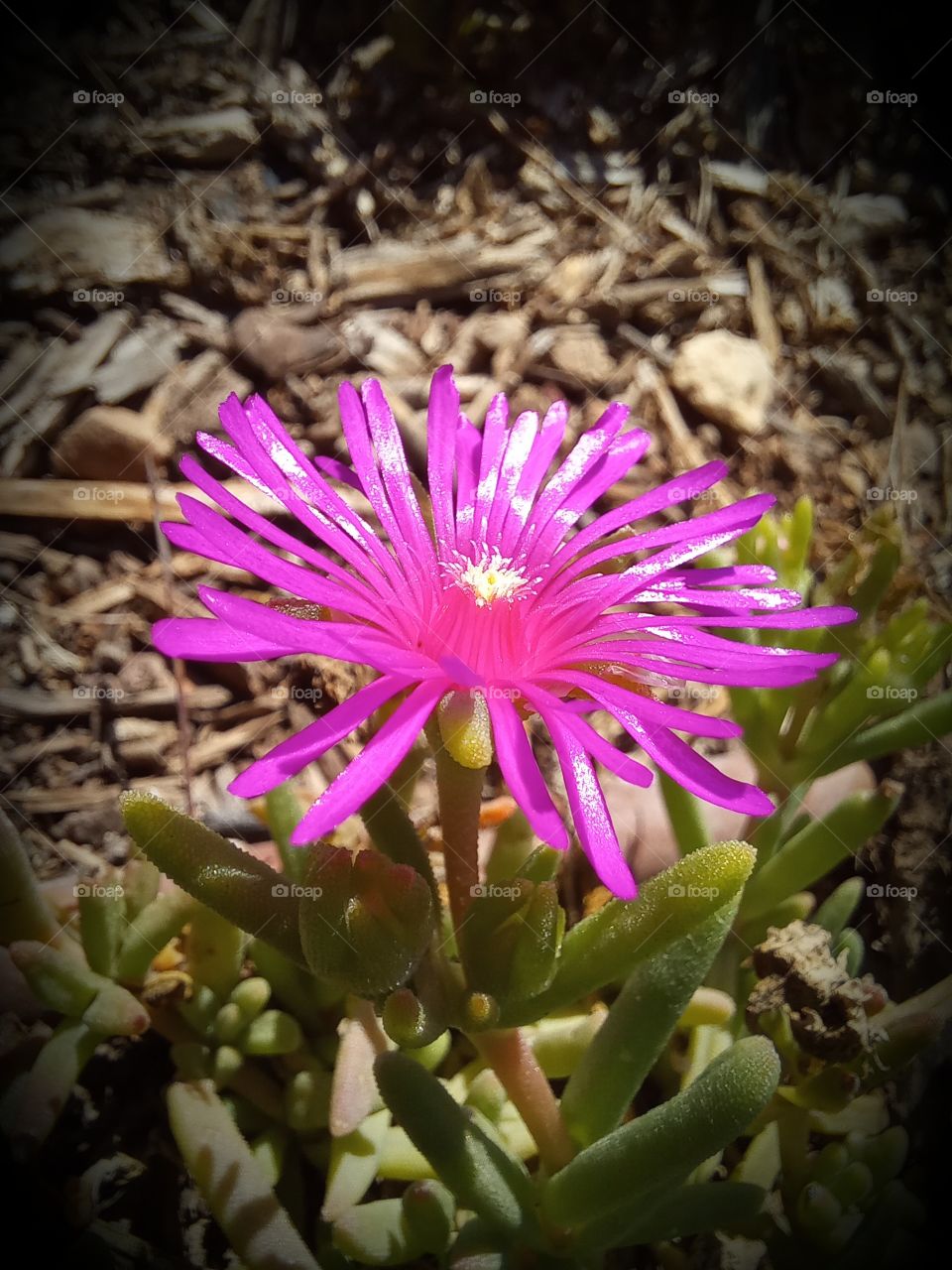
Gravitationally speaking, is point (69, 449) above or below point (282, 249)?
below

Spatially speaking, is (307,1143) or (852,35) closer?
(307,1143)

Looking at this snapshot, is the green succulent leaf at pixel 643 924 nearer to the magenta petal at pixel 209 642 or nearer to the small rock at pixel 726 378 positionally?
the magenta petal at pixel 209 642

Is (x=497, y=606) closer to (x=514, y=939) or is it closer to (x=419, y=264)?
(x=514, y=939)

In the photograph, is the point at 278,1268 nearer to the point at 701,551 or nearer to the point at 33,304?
the point at 701,551

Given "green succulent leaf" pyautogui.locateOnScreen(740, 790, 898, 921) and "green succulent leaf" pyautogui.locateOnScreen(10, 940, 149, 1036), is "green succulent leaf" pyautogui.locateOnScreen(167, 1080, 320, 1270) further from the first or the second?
"green succulent leaf" pyautogui.locateOnScreen(740, 790, 898, 921)

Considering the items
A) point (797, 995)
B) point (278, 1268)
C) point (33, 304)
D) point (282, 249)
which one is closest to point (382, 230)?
point (282, 249)
